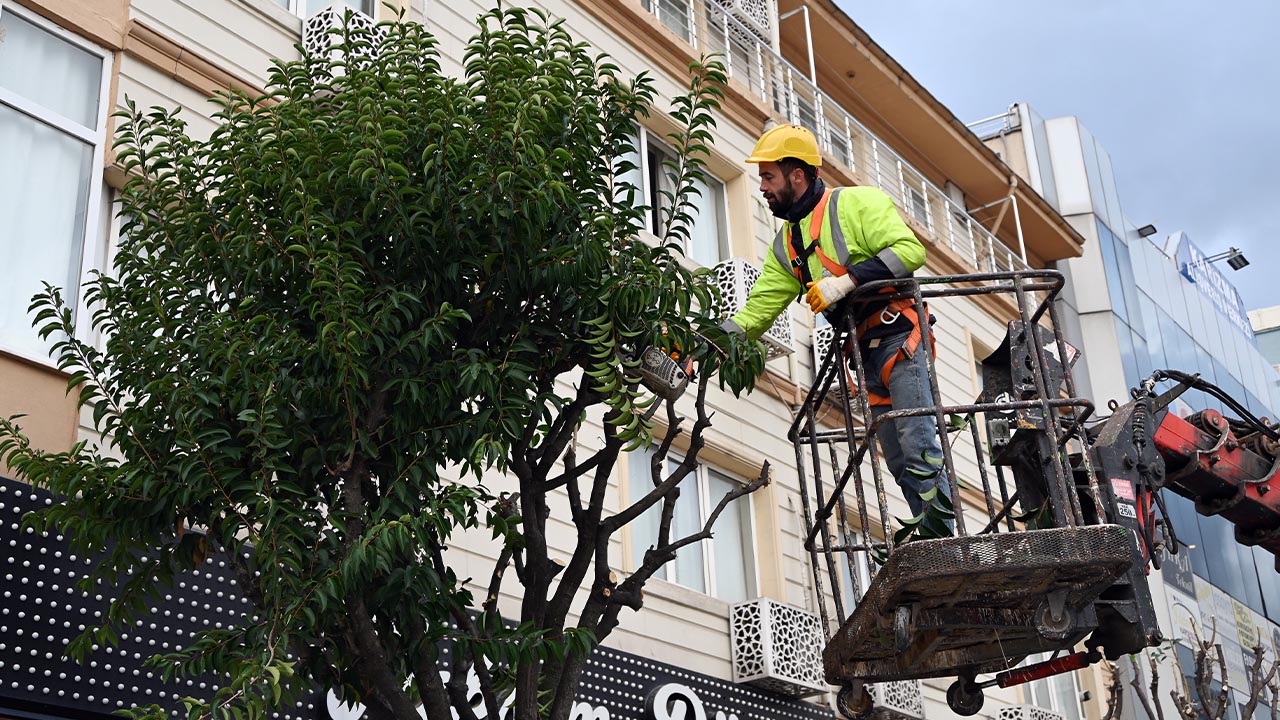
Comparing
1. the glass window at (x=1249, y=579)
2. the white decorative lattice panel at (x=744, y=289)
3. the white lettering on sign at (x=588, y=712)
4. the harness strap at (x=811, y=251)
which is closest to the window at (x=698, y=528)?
the white decorative lattice panel at (x=744, y=289)

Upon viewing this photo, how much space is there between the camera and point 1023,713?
713 inches

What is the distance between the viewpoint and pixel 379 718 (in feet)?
22.2

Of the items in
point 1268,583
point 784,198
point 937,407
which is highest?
point 1268,583

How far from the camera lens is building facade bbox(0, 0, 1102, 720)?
8828mm

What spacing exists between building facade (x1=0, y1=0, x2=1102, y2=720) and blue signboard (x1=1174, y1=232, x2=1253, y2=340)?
872 cm

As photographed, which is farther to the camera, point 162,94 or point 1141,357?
point 1141,357

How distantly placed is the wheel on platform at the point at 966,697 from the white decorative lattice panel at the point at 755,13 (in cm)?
1195

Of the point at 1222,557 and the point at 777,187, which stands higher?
the point at 1222,557

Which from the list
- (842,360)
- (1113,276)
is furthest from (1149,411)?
(1113,276)

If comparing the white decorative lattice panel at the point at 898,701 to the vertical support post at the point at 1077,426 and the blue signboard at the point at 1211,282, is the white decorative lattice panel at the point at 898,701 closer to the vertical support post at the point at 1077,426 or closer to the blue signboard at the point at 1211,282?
the vertical support post at the point at 1077,426

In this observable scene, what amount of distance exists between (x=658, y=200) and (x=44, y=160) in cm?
708

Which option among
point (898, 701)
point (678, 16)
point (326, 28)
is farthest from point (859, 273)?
point (678, 16)

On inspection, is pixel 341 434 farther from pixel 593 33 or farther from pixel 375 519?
pixel 593 33

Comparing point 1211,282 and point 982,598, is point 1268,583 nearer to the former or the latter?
point 1211,282
